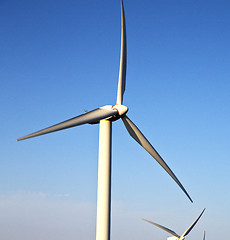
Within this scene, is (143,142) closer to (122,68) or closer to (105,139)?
(105,139)

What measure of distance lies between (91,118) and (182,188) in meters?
7.92

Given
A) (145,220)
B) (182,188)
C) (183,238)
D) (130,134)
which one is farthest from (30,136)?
(183,238)

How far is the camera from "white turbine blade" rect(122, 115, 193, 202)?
2558 cm

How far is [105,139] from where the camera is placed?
24125 mm

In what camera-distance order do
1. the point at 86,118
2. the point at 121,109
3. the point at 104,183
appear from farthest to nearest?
1. the point at 121,109
2. the point at 86,118
3. the point at 104,183

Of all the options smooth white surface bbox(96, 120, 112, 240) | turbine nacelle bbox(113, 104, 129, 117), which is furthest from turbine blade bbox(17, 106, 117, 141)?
smooth white surface bbox(96, 120, 112, 240)

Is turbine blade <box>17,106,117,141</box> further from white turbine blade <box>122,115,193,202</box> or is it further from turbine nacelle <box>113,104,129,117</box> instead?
white turbine blade <box>122,115,193,202</box>

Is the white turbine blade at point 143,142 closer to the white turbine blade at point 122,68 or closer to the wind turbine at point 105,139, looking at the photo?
the wind turbine at point 105,139

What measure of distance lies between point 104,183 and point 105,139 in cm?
292

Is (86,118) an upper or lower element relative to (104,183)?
upper

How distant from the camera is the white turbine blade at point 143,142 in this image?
25.6 m

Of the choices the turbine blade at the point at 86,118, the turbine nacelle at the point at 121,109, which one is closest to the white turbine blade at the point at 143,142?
the turbine nacelle at the point at 121,109

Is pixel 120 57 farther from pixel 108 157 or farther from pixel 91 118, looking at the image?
pixel 108 157

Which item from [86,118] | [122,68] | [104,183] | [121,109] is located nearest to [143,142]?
[121,109]
